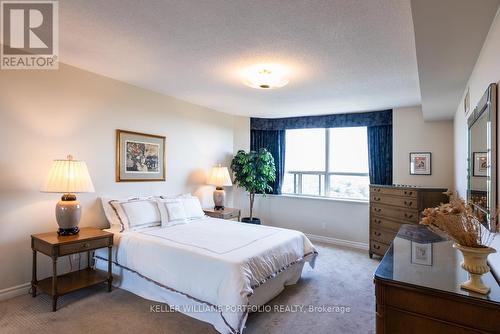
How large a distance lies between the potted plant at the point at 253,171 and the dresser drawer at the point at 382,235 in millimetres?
2012

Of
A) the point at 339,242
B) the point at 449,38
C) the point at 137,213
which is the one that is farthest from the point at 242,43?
the point at 339,242

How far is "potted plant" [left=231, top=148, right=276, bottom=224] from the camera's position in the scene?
17.4 feet

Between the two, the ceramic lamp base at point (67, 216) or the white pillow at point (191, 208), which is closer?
the ceramic lamp base at point (67, 216)

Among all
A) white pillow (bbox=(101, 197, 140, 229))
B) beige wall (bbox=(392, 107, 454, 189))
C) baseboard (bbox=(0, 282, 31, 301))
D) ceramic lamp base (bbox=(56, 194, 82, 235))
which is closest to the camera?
baseboard (bbox=(0, 282, 31, 301))

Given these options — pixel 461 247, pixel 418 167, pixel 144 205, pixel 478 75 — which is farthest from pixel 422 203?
pixel 144 205

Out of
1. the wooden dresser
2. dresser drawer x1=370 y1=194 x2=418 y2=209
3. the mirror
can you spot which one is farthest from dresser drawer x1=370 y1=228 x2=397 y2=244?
the mirror

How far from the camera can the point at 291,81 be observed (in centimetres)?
344

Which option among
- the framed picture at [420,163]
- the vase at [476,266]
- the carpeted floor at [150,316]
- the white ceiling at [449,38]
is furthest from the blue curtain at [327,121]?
the vase at [476,266]

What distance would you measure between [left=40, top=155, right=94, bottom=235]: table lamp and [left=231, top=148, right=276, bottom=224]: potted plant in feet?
9.48

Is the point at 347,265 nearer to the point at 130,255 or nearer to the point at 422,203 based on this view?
the point at 422,203

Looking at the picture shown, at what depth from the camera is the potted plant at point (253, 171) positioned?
5289 mm

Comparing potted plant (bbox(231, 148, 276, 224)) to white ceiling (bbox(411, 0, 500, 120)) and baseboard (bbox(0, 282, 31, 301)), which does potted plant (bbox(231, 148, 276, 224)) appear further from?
baseboard (bbox(0, 282, 31, 301))

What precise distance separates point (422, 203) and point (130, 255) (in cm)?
382

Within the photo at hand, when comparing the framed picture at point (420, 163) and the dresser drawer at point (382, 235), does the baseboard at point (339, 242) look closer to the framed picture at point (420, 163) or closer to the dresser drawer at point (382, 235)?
the dresser drawer at point (382, 235)
